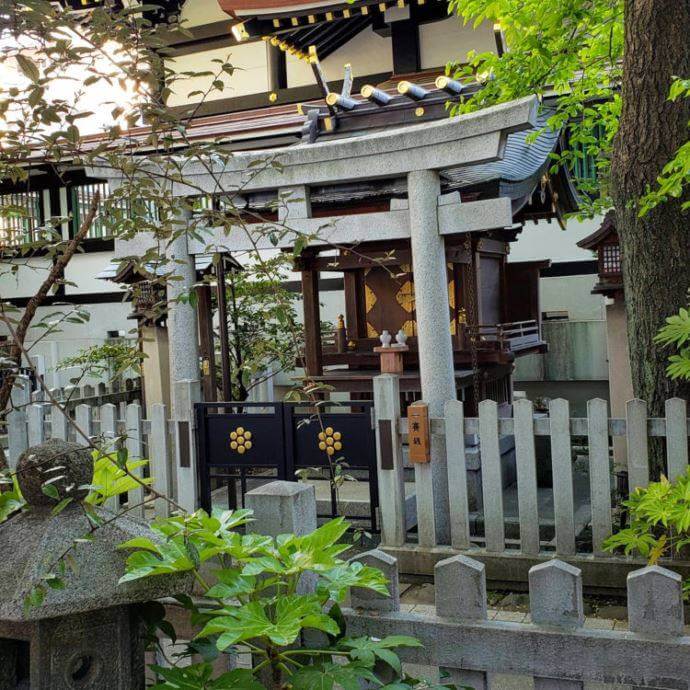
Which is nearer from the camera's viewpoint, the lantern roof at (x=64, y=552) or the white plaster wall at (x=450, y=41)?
the lantern roof at (x=64, y=552)

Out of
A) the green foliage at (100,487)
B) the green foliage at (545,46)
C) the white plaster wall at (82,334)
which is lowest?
the green foliage at (100,487)

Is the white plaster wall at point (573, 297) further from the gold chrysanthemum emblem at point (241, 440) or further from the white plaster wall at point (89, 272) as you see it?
the white plaster wall at point (89, 272)

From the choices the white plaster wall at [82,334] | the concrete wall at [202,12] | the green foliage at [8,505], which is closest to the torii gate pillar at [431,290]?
the green foliage at [8,505]

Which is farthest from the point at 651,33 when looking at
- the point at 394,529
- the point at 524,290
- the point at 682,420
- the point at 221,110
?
the point at 221,110

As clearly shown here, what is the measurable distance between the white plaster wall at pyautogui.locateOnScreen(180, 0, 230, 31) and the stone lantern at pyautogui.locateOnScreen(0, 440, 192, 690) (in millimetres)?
14821

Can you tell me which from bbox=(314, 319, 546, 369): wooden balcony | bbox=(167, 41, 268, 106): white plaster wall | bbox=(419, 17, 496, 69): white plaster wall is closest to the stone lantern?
bbox=(314, 319, 546, 369): wooden balcony

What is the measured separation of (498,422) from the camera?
5.81 m

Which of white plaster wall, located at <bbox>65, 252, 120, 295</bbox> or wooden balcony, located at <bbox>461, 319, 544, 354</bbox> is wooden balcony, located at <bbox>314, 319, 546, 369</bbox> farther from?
white plaster wall, located at <bbox>65, 252, 120, 295</bbox>

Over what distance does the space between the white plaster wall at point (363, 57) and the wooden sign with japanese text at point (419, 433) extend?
10083mm

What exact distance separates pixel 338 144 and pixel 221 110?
932 cm

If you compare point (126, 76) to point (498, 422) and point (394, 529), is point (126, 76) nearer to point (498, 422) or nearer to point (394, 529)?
point (498, 422)

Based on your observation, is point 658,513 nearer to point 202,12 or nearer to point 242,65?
point 242,65

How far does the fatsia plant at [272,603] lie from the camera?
212 cm

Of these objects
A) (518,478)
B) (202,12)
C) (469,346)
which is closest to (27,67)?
(518,478)
